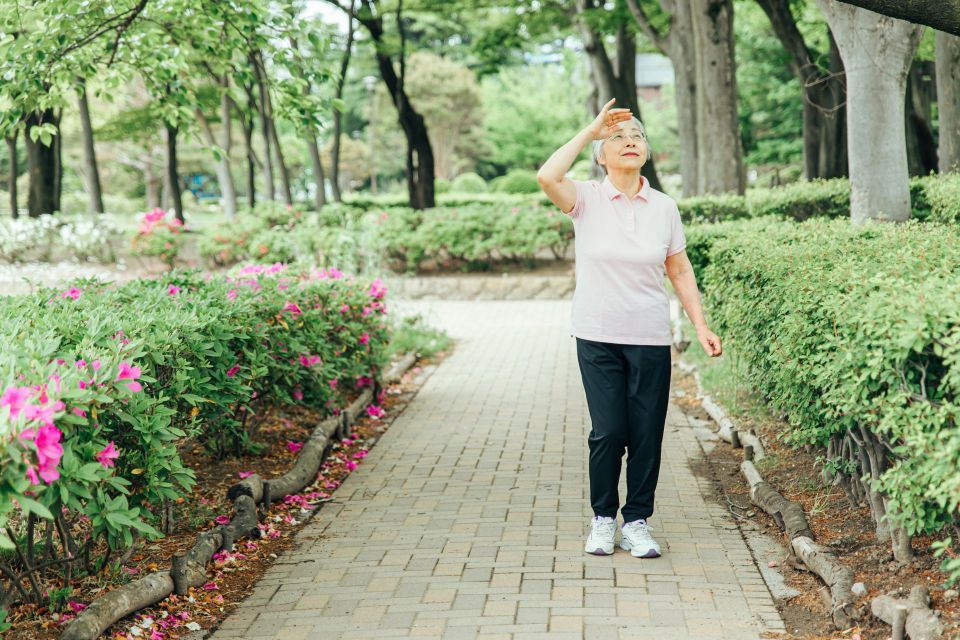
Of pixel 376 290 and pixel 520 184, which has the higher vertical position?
pixel 520 184

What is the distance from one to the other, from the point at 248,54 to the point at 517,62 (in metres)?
41.9

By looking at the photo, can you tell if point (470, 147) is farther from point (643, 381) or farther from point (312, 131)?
point (643, 381)

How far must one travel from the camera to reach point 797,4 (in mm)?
19281

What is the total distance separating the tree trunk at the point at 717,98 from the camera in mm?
14227

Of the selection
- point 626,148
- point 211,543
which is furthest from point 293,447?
point 626,148

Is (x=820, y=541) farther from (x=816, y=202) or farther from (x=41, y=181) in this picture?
(x=41, y=181)

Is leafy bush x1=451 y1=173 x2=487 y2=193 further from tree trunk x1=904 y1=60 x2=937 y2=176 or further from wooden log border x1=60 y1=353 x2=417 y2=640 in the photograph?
wooden log border x1=60 y1=353 x2=417 y2=640

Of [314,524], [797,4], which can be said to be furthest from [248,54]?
[797,4]

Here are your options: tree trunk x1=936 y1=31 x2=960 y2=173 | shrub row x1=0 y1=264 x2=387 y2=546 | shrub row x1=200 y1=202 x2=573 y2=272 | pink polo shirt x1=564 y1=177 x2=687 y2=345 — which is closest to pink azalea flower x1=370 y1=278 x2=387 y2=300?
shrub row x1=0 y1=264 x2=387 y2=546

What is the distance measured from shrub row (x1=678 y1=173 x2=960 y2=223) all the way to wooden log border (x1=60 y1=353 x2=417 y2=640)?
198 inches

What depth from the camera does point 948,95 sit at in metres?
13.2

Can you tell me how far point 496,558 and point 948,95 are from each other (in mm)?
11117

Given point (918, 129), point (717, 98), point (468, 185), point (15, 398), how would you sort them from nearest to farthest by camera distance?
point (15, 398) < point (717, 98) < point (918, 129) < point (468, 185)

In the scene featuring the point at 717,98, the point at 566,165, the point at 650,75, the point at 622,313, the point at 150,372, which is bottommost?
the point at 150,372
